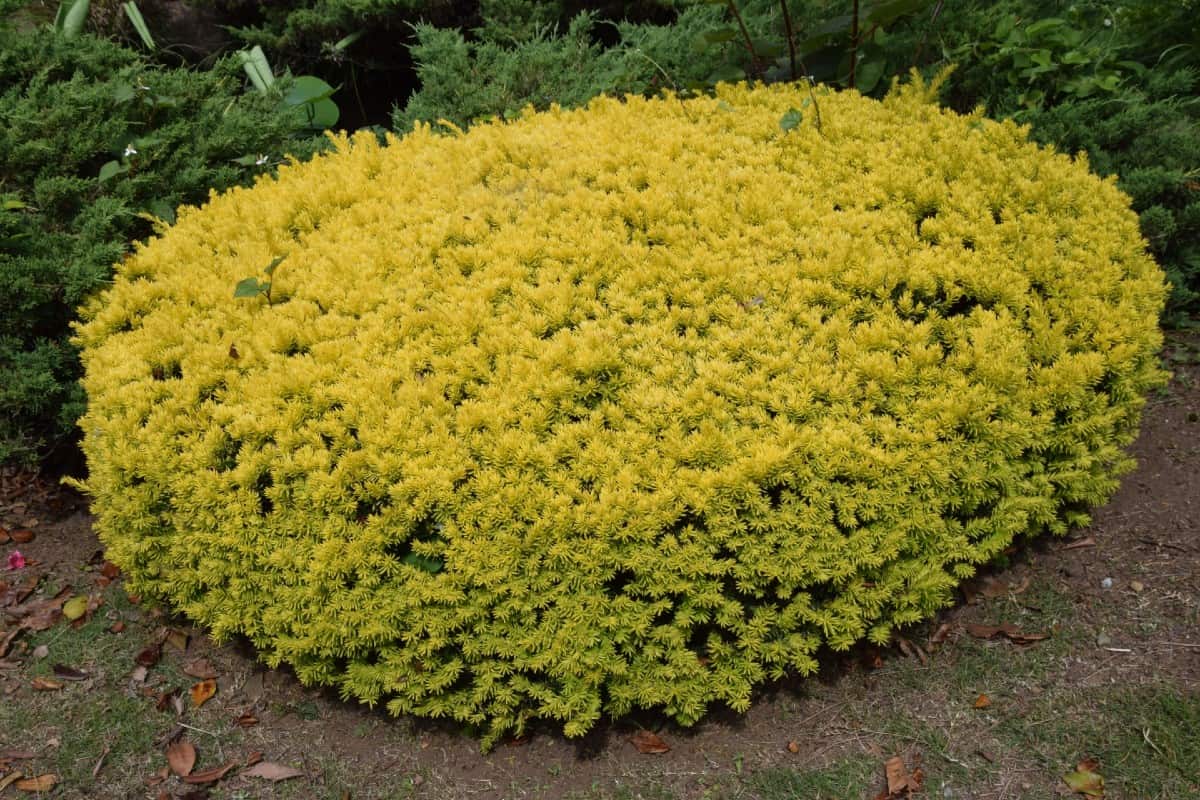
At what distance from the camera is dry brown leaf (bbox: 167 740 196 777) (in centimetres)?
277

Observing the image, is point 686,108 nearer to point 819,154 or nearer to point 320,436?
point 819,154

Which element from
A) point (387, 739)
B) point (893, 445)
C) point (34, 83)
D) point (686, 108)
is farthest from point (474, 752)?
point (34, 83)

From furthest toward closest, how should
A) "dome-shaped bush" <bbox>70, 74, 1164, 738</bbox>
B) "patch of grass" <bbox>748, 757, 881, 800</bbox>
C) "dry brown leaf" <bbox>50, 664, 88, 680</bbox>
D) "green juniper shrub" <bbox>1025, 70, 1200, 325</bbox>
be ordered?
"green juniper shrub" <bbox>1025, 70, 1200, 325</bbox> → "dry brown leaf" <bbox>50, 664, 88, 680</bbox> → "patch of grass" <bbox>748, 757, 881, 800</bbox> → "dome-shaped bush" <bbox>70, 74, 1164, 738</bbox>


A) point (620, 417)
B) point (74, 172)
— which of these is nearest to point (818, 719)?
point (620, 417)

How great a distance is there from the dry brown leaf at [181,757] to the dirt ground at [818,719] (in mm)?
23

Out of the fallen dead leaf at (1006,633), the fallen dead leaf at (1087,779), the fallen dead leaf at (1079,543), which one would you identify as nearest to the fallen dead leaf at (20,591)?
the fallen dead leaf at (1006,633)

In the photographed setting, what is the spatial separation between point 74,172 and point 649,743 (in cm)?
346

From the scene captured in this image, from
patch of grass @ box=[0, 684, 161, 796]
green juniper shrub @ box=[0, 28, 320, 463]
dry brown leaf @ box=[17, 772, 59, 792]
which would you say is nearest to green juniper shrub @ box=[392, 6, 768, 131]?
green juniper shrub @ box=[0, 28, 320, 463]

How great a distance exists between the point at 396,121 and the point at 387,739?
3.50 metres

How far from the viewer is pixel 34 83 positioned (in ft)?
13.3

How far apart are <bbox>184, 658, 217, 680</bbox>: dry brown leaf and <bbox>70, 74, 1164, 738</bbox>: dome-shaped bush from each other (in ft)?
0.95

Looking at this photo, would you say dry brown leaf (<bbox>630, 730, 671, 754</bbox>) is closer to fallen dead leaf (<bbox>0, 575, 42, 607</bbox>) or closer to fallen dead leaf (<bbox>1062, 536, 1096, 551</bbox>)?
fallen dead leaf (<bbox>1062, 536, 1096, 551</bbox>)

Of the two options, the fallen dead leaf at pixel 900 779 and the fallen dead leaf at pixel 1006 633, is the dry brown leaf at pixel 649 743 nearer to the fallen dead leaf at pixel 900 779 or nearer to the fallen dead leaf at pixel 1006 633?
the fallen dead leaf at pixel 900 779

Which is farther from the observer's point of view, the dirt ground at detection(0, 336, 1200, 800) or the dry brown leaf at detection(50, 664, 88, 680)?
the dry brown leaf at detection(50, 664, 88, 680)
